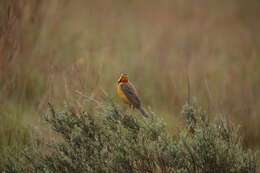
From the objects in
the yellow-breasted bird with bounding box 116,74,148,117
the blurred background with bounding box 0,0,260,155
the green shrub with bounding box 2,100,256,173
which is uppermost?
the blurred background with bounding box 0,0,260,155

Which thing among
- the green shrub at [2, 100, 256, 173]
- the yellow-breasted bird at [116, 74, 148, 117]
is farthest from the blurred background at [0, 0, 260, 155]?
the green shrub at [2, 100, 256, 173]

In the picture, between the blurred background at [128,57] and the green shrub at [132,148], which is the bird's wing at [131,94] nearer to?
the blurred background at [128,57]

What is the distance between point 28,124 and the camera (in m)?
4.65

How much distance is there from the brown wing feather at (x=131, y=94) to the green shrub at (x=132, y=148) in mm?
801

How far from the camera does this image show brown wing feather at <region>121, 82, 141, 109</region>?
4.48 m

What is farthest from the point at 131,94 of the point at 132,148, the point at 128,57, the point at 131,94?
the point at 128,57

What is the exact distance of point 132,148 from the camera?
3.40 m

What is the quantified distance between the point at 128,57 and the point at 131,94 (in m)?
3.22

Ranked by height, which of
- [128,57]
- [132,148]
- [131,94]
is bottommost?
[132,148]

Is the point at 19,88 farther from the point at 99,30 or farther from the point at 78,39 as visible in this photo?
the point at 99,30

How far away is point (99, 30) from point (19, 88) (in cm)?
317

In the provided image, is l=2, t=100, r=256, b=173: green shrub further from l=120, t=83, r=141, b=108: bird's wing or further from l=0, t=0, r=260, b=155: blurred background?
l=120, t=83, r=141, b=108: bird's wing

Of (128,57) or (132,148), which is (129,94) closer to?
(132,148)

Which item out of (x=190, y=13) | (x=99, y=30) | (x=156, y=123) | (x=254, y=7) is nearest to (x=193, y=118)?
(x=156, y=123)
